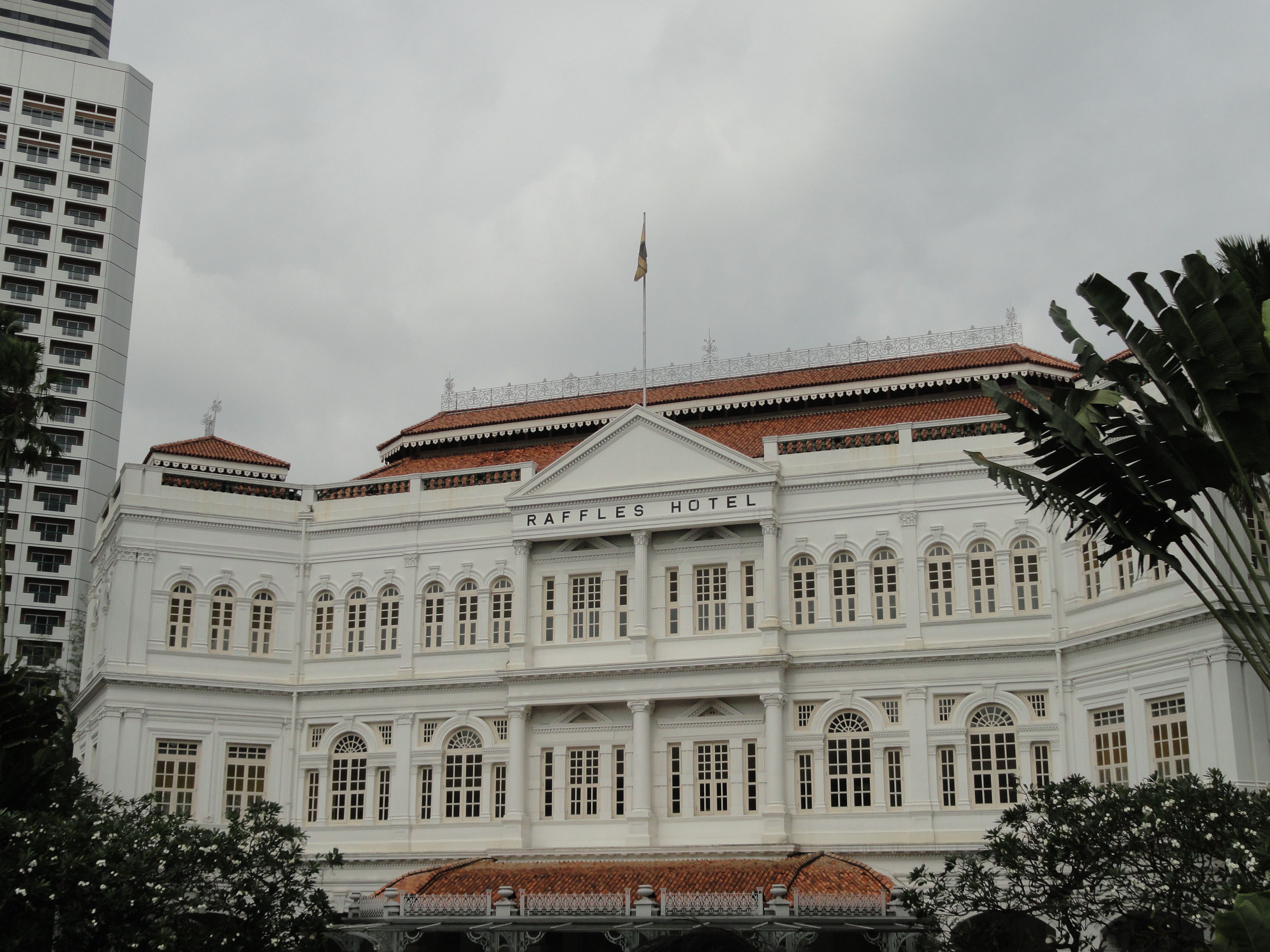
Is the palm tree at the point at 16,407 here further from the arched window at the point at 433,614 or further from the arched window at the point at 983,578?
the arched window at the point at 983,578

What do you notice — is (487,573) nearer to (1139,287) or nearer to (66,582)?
(1139,287)

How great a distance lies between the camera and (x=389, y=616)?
39.1 m

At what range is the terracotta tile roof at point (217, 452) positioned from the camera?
136 ft

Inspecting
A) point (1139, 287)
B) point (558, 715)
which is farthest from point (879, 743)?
point (1139, 287)

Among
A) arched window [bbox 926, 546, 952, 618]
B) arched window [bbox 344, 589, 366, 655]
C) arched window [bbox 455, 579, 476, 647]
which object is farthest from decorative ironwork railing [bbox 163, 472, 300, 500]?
arched window [bbox 926, 546, 952, 618]

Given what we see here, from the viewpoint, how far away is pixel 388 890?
31.0 meters

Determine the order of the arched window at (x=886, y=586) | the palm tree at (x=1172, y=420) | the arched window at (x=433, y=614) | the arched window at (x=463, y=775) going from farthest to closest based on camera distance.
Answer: the arched window at (x=433, y=614), the arched window at (x=463, y=775), the arched window at (x=886, y=586), the palm tree at (x=1172, y=420)

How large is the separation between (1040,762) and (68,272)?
182ft

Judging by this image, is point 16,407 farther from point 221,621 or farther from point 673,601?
point 673,601

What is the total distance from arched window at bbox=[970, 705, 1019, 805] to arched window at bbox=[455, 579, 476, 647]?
43.2 ft

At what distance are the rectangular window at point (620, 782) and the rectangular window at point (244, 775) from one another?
31.2 feet

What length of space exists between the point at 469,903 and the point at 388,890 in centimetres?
209

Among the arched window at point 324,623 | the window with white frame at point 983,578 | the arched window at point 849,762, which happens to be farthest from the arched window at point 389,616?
the window with white frame at point 983,578

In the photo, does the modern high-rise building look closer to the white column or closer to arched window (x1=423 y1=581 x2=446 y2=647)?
arched window (x1=423 y1=581 x2=446 y2=647)
